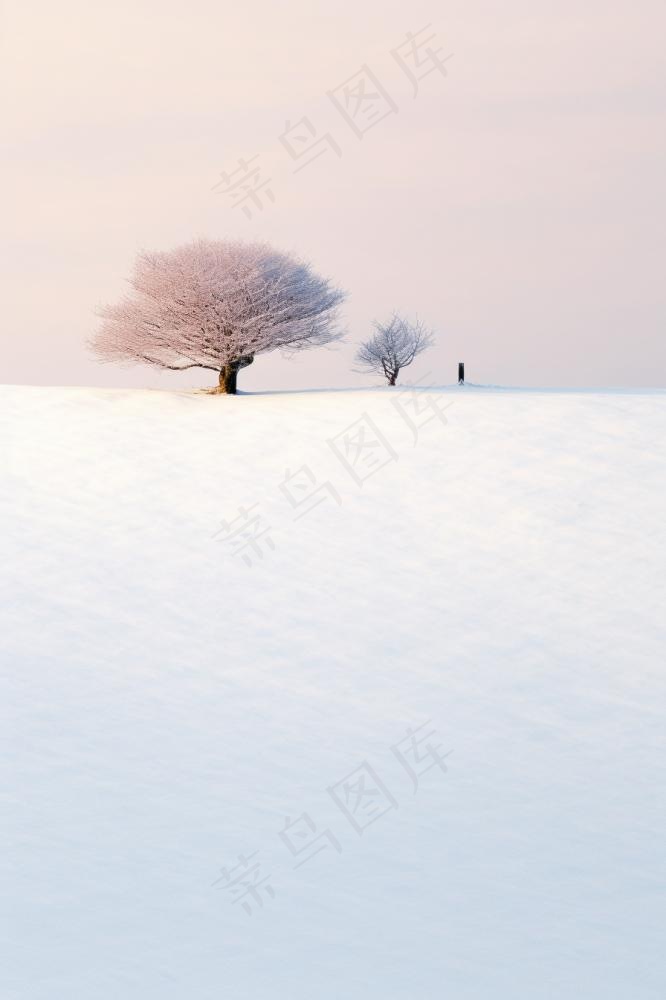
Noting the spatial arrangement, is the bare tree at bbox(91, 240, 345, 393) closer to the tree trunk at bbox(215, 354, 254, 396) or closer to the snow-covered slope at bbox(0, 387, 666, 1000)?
the tree trunk at bbox(215, 354, 254, 396)

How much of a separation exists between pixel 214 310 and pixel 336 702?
11.9m

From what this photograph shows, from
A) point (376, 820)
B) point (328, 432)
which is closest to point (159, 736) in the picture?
point (376, 820)

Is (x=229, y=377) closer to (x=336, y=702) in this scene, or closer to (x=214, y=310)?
(x=214, y=310)

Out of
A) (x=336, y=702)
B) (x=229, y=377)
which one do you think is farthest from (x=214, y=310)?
(x=336, y=702)

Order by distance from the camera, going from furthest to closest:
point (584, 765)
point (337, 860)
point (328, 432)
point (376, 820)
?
point (328, 432), point (584, 765), point (376, 820), point (337, 860)

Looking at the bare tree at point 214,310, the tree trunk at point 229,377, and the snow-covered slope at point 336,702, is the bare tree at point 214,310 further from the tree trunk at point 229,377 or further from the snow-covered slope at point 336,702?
the snow-covered slope at point 336,702

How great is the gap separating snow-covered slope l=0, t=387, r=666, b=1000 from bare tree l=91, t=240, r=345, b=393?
2600mm

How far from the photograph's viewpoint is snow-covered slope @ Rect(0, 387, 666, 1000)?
6.59 metres

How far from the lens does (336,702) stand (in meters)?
10.2

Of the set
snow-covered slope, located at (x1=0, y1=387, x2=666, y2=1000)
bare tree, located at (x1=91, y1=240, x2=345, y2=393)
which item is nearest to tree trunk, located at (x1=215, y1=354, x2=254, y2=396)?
bare tree, located at (x1=91, y1=240, x2=345, y2=393)

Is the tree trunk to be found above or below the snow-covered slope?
above

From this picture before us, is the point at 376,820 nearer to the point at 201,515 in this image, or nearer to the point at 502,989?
the point at 502,989

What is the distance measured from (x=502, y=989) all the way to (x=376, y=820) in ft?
7.55

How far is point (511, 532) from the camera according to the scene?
14.3 m
